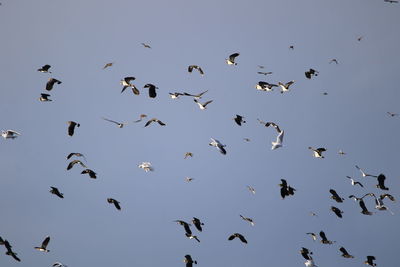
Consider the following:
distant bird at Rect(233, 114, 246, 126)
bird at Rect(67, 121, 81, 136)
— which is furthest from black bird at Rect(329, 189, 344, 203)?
bird at Rect(67, 121, 81, 136)

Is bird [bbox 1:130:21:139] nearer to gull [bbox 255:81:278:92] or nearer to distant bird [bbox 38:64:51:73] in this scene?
distant bird [bbox 38:64:51:73]

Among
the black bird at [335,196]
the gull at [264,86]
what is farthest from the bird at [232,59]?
the black bird at [335,196]

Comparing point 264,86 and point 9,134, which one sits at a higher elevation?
point 264,86

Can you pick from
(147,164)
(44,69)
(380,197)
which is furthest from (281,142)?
(44,69)

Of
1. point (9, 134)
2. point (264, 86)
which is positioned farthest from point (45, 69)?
point (264, 86)

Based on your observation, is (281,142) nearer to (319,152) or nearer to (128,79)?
(319,152)

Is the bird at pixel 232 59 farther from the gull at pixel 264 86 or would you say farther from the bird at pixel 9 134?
the bird at pixel 9 134

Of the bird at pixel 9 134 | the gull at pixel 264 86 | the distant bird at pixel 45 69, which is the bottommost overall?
the bird at pixel 9 134

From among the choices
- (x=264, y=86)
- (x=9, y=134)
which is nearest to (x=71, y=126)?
(x=9, y=134)

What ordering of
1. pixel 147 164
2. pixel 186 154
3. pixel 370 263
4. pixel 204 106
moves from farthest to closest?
pixel 186 154
pixel 147 164
pixel 370 263
pixel 204 106

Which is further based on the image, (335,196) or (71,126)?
(335,196)

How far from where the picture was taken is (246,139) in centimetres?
4694

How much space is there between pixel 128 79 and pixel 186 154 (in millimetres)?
13514

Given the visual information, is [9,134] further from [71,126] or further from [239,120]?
[239,120]
